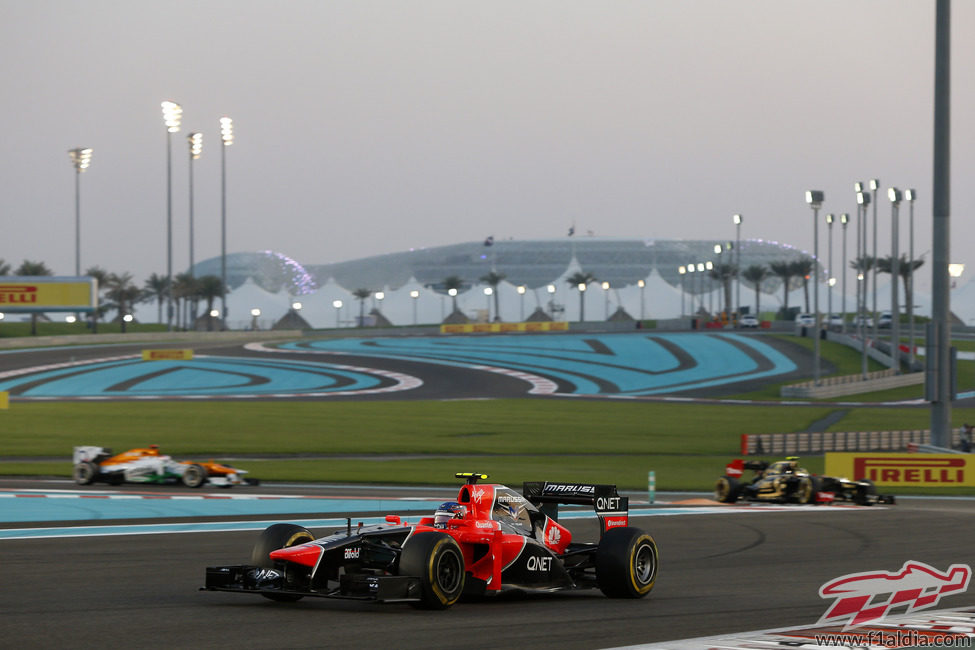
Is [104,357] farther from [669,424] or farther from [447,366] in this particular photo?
[669,424]

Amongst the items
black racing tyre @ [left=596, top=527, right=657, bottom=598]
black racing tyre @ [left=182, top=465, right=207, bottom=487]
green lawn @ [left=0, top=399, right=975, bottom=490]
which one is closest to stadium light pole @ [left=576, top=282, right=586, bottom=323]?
green lawn @ [left=0, top=399, right=975, bottom=490]

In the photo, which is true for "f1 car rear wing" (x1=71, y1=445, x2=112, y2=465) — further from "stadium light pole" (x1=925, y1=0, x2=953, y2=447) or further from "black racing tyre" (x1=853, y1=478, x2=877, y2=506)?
"stadium light pole" (x1=925, y1=0, x2=953, y2=447)

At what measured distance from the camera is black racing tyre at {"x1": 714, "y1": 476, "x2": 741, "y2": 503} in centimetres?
2816

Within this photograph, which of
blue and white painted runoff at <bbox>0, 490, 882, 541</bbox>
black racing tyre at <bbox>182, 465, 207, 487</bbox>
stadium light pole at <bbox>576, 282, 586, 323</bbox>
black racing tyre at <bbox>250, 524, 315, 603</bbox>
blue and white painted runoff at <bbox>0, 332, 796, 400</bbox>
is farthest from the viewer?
stadium light pole at <bbox>576, 282, 586, 323</bbox>

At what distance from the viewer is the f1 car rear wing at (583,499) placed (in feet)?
45.2

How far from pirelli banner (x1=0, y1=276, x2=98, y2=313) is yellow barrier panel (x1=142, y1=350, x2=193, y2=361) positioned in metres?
6.19

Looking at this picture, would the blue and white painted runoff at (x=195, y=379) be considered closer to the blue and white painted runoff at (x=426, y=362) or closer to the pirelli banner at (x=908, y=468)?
the blue and white painted runoff at (x=426, y=362)

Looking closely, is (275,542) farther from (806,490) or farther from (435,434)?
(435,434)

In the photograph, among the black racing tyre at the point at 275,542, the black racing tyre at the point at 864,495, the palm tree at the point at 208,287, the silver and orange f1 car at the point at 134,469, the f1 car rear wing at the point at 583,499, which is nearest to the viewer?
the black racing tyre at the point at 275,542

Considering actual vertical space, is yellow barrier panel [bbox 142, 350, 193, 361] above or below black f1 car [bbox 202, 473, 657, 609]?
below

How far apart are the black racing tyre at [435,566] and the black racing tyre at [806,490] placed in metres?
18.1

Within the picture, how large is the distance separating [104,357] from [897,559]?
7722 centimetres

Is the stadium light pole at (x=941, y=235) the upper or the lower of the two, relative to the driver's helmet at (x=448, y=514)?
upper

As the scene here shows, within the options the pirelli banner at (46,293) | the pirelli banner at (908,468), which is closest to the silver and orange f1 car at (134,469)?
the pirelli banner at (908,468)
